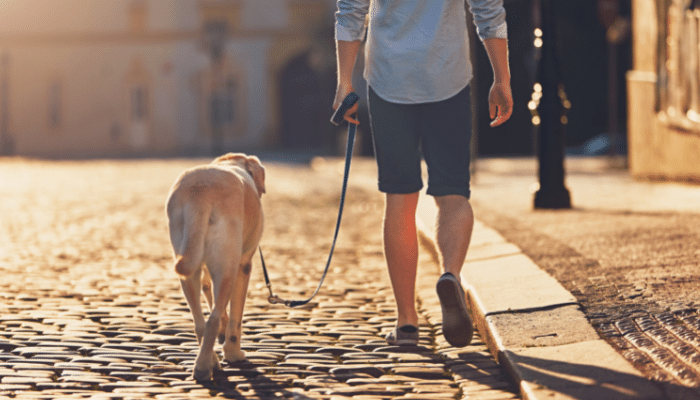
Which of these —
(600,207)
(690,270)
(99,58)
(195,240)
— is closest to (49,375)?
(195,240)

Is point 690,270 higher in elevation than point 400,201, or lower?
lower

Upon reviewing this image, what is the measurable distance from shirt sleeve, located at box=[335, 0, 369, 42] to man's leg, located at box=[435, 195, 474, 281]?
769 mm

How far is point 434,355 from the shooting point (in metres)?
4.27

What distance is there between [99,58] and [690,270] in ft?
124

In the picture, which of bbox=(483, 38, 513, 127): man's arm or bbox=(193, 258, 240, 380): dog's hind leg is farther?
bbox=(483, 38, 513, 127): man's arm

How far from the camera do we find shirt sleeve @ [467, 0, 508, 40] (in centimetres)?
423

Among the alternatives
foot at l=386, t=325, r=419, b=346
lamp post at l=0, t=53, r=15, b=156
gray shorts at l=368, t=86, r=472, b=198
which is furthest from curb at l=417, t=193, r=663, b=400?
lamp post at l=0, t=53, r=15, b=156

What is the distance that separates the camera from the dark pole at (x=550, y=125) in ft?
29.7

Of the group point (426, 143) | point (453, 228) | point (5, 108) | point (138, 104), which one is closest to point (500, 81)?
point (426, 143)

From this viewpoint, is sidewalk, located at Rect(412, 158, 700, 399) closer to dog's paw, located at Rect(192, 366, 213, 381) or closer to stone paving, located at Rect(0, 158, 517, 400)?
stone paving, located at Rect(0, 158, 517, 400)

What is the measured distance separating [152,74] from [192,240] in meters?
37.0

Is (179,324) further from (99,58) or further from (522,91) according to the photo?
(99,58)

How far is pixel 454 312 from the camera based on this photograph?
13.1 ft

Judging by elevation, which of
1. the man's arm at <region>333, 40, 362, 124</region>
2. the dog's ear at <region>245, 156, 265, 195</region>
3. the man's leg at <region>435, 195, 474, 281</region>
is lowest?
the man's leg at <region>435, 195, 474, 281</region>
